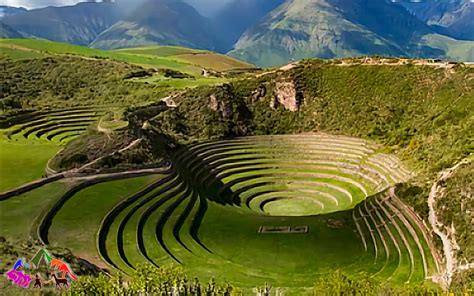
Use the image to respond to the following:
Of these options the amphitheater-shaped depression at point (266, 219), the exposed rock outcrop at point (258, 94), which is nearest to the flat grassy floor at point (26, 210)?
the amphitheater-shaped depression at point (266, 219)

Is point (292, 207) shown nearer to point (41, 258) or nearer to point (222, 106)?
point (222, 106)

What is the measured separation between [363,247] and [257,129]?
33348 millimetres

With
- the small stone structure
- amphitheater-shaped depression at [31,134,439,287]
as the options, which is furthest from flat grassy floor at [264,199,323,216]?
the small stone structure

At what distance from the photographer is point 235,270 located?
34.8 metres

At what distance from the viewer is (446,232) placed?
36.1 meters

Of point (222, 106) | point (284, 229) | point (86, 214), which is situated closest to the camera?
point (86, 214)

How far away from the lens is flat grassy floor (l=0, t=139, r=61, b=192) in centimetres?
4526

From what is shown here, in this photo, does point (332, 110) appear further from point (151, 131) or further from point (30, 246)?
point (30, 246)

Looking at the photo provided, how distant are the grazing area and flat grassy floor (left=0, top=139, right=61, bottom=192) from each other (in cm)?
28

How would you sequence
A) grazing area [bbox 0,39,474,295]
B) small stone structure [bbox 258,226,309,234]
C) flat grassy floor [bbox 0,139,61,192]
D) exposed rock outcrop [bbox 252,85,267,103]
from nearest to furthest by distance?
grazing area [bbox 0,39,474,295] < small stone structure [bbox 258,226,309,234] < flat grassy floor [bbox 0,139,61,192] < exposed rock outcrop [bbox 252,85,267,103]

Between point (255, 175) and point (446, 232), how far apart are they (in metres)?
25.3

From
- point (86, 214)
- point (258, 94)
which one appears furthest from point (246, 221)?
Answer: point (258, 94)

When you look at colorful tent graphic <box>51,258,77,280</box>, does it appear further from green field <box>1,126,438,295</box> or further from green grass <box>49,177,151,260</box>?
green grass <box>49,177,151,260</box>

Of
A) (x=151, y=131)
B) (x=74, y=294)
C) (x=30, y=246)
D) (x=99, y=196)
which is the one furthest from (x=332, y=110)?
(x=74, y=294)
